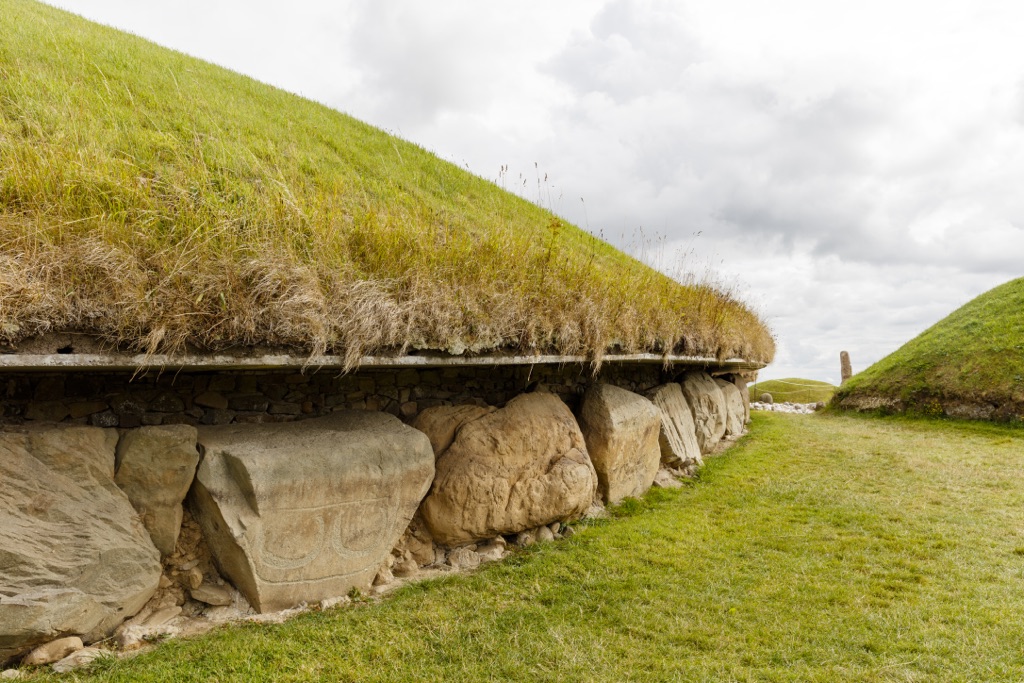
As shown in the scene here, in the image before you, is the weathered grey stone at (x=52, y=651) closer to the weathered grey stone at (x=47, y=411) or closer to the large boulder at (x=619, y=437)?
the weathered grey stone at (x=47, y=411)

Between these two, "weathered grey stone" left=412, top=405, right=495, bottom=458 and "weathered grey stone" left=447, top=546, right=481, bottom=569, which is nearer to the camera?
"weathered grey stone" left=447, top=546, right=481, bottom=569

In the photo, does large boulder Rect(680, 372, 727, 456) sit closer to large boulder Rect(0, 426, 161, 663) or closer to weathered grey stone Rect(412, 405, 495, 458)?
weathered grey stone Rect(412, 405, 495, 458)

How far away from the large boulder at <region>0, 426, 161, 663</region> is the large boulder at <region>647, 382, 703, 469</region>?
7028mm

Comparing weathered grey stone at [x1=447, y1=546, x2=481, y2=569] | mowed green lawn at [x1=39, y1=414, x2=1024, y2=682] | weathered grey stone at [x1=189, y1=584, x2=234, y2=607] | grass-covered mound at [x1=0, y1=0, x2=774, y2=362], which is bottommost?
mowed green lawn at [x1=39, y1=414, x2=1024, y2=682]

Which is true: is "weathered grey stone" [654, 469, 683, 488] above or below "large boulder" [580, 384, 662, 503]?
below

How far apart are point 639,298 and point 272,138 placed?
7.77 metres

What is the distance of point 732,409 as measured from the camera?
14156 mm

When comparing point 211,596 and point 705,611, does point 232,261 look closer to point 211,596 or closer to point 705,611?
point 211,596

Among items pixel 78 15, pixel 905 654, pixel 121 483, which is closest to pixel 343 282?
pixel 121 483

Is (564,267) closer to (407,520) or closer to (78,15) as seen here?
(407,520)

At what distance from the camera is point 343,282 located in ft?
16.0

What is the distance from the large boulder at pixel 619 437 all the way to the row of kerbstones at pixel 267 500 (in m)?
0.62

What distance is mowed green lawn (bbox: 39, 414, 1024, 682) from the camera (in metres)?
4.14

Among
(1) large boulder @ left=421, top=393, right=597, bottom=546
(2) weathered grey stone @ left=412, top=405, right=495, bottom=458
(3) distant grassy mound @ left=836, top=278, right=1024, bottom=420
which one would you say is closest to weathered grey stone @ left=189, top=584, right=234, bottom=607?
(1) large boulder @ left=421, top=393, right=597, bottom=546
